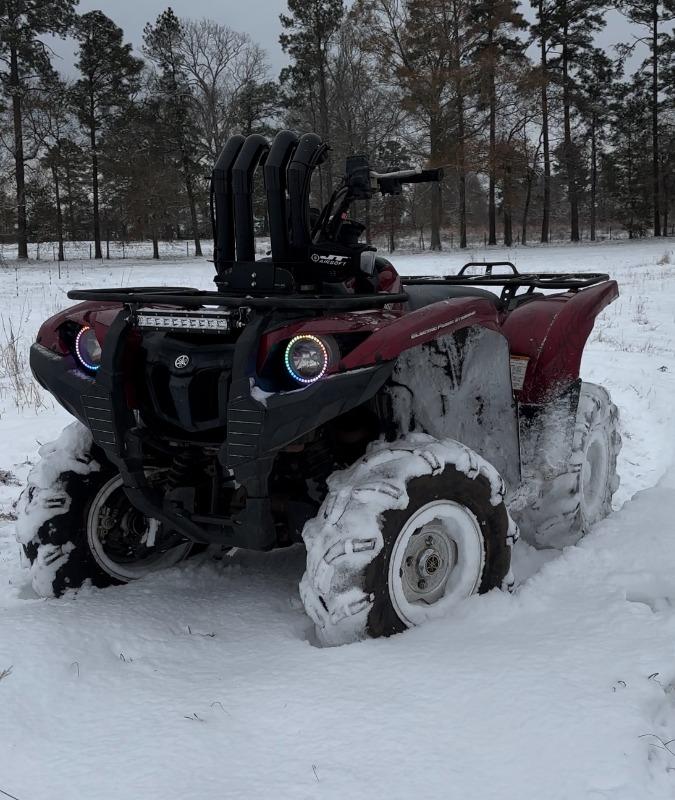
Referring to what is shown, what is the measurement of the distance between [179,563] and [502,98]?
34.0 m

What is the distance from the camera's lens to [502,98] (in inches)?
1312

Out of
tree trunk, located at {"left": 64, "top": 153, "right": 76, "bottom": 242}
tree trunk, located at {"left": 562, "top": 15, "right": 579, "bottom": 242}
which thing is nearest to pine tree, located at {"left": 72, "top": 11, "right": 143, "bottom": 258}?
tree trunk, located at {"left": 64, "top": 153, "right": 76, "bottom": 242}

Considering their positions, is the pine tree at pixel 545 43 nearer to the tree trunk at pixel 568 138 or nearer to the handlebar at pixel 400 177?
the tree trunk at pixel 568 138

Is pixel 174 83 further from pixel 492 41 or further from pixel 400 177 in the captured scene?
pixel 400 177

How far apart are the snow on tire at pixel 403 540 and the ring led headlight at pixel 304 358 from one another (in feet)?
1.41

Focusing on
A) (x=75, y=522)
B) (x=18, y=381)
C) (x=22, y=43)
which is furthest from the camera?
(x=22, y=43)

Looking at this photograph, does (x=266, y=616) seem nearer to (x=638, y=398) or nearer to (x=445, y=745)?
(x=445, y=745)

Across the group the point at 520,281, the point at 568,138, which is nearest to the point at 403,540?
the point at 520,281

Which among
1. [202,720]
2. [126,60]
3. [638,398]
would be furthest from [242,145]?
[126,60]

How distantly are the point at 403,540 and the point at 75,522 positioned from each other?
4.80ft

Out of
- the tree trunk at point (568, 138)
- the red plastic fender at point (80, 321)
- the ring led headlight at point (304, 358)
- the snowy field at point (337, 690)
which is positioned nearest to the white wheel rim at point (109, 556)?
the snowy field at point (337, 690)

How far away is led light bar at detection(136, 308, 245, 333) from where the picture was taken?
2.60 meters

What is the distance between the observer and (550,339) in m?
3.81

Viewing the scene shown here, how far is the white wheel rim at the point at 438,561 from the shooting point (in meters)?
2.72
